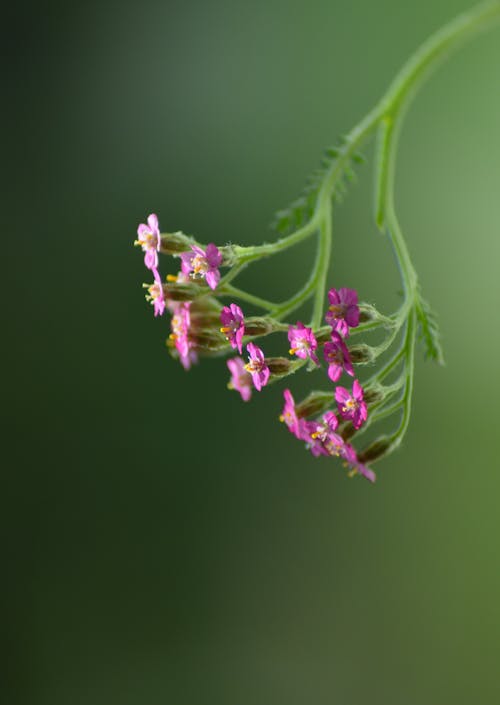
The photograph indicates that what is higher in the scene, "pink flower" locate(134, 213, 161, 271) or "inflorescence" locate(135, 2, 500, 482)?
"pink flower" locate(134, 213, 161, 271)

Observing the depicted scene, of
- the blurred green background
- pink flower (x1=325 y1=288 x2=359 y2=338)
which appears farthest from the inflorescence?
the blurred green background

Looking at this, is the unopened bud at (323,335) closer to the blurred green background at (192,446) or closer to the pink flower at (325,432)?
the pink flower at (325,432)

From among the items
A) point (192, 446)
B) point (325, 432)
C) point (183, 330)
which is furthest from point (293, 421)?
point (192, 446)

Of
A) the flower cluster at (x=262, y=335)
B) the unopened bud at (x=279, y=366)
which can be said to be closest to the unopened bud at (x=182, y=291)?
the flower cluster at (x=262, y=335)

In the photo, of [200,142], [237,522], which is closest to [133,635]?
[237,522]

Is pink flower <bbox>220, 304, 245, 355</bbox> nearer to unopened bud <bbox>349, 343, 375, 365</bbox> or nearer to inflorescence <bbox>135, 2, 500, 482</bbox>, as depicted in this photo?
inflorescence <bbox>135, 2, 500, 482</bbox>

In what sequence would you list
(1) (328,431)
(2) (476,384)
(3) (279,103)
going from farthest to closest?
(3) (279,103), (2) (476,384), (1) (328,431)

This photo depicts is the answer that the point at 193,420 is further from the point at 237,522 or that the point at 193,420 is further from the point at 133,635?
the point at 133,635
